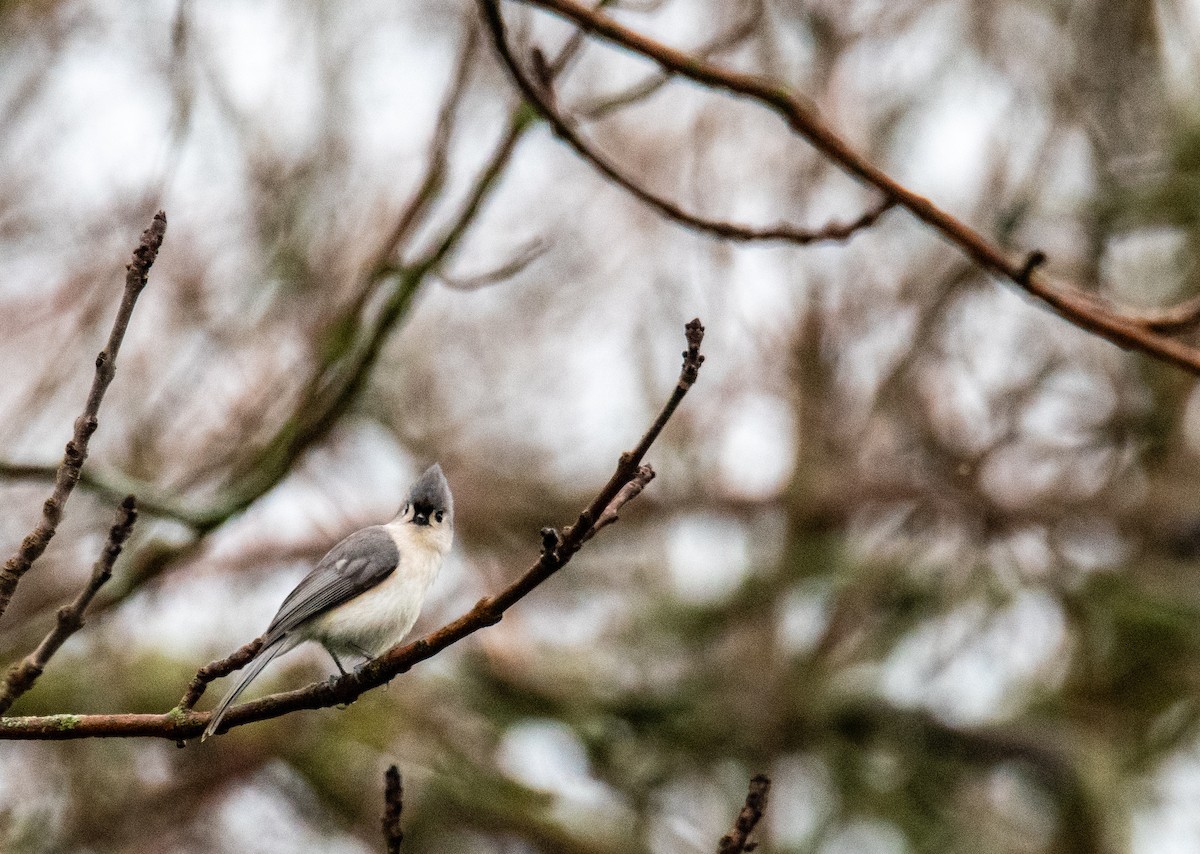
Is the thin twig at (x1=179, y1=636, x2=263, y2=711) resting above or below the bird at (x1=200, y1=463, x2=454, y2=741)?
below

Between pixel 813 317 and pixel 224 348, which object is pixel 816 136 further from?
pixel 813 317

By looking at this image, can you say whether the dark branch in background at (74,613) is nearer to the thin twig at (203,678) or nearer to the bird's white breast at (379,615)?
the thin twig at (203,678)

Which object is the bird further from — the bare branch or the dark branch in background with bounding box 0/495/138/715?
the dark branch in background with bounding box 0/495/138/715

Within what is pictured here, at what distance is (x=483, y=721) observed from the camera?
7141 millimetres

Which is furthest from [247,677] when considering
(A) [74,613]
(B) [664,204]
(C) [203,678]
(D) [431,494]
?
(B) [664,204]

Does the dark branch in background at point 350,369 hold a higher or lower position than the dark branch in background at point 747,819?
higher

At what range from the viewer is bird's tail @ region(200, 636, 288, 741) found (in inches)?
96.3

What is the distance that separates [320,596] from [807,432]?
4500 millimetres

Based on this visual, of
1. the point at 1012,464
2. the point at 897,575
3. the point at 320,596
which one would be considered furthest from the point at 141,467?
the point at 1012,464

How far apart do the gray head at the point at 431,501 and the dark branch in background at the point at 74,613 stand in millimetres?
1478

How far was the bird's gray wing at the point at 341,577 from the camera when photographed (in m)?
3.35

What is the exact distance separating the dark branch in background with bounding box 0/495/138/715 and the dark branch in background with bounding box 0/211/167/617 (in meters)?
0.10

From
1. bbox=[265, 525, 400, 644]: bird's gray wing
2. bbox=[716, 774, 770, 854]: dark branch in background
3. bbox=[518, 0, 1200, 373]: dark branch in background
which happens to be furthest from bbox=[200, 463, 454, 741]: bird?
bbox=[716, 774, 770, 854]: dark branch in background

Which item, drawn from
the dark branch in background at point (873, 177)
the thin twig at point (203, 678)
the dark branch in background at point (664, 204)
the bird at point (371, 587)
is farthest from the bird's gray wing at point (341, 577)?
the dark branch in background at point (873, 177)
